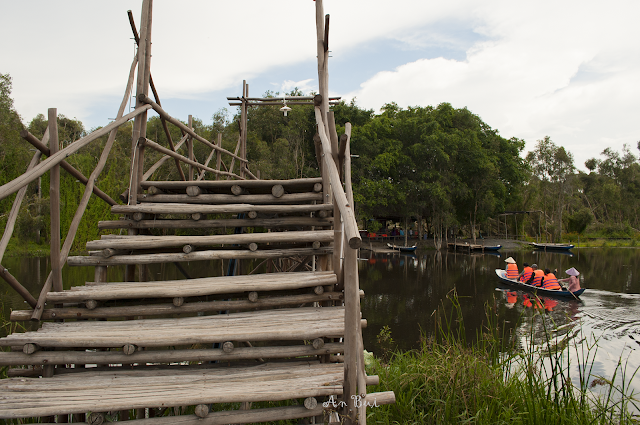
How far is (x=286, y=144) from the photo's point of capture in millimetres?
26297

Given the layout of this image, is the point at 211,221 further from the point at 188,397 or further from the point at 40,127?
the point at 40,127

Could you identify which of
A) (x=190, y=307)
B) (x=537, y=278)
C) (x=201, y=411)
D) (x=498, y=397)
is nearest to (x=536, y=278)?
(x=537, y=278)

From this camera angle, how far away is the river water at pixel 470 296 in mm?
9031

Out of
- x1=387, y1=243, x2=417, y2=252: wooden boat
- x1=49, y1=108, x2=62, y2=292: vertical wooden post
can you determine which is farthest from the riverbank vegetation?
x1=49, y1=108, x2=62, y2=292: vertical wooden post

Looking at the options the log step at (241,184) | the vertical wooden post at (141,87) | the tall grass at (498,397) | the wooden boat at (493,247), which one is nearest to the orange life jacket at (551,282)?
the tall grass at (498,397)

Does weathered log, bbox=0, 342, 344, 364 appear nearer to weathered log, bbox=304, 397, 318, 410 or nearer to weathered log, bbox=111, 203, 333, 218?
weathered log, bbox=304, 397, 318, 410

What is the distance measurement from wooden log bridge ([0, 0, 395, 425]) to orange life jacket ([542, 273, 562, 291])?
11719 millimetres

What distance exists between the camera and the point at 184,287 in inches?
114

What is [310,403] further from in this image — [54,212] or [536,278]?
[536,278]

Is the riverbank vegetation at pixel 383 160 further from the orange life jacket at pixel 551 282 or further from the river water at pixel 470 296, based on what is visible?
the orange life jacket at pixel 551 282

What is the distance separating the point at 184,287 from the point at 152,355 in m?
0.63

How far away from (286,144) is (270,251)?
23.4 m

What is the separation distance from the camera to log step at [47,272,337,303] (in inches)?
106

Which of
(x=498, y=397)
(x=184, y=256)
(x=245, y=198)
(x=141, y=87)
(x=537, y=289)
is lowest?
(x=537, y=289)
